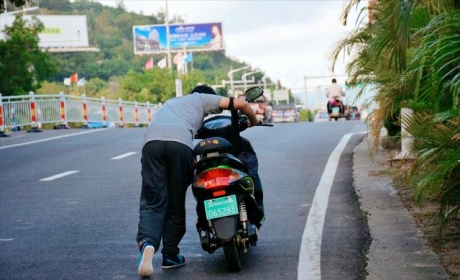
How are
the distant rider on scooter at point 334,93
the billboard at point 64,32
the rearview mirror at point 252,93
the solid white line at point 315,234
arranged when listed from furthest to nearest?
the billboard at point 64,32 < the distant rider on scooter at point 334,93 < the rearview mirror at point 252,93 < the solid white line at point 315,234

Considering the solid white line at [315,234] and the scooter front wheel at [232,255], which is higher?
the scooter front wheel at [232,255]

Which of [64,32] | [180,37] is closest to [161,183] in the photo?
[64,32]

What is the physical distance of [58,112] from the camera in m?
38.1

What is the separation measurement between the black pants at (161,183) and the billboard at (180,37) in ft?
374

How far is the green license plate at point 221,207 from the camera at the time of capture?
698 cm

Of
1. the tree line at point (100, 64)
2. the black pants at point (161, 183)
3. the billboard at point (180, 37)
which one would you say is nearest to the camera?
the black pants at point (161, 183)

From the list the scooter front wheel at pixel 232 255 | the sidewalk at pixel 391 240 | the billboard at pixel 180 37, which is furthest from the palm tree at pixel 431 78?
the billboard at pixel 180 37

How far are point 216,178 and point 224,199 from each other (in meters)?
0.17

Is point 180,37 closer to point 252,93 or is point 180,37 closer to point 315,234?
point 315,234

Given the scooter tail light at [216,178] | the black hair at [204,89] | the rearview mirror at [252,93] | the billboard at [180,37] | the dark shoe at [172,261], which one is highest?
the billboard at [180,37]

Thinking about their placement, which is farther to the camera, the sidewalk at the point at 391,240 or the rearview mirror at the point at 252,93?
the rearview mirror at the point at 252,93

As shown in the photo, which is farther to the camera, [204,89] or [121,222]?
[121,222]

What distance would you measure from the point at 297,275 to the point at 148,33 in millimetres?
116262

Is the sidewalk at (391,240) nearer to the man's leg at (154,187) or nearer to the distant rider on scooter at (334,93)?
the man's leg at (154,187)
